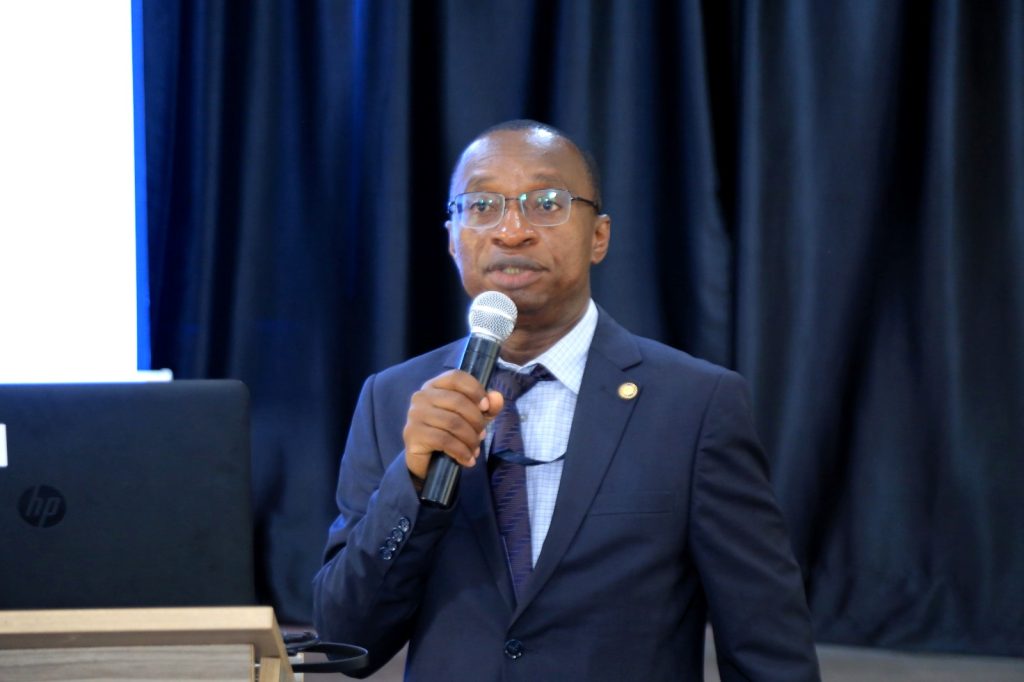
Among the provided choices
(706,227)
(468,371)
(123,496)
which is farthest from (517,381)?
(706,227)

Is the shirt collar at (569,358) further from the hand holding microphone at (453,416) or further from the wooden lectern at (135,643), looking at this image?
the wooden lectern at (135,643)

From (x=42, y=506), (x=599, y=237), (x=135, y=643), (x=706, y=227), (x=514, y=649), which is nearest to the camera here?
(x=135, y=643)

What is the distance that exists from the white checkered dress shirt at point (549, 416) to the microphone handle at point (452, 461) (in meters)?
0.31

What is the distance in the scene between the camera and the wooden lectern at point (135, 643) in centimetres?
112

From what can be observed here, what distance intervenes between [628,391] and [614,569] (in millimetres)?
284

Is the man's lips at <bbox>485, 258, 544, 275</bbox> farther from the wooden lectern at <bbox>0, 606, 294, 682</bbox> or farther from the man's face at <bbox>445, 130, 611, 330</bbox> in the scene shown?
the wooden lectern at <bbox>0, 606, 294, 682</bbox>

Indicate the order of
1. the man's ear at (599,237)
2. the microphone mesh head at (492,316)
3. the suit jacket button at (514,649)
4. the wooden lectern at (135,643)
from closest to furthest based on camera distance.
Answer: the wooden lectern at (135,643) → the microphone mesh head at (492,316) → the suit jacket button at (514,649) → the man's ear at (599,237)

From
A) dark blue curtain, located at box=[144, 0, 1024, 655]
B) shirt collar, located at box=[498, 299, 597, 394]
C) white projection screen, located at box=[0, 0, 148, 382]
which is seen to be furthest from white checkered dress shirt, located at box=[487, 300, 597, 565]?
white projection screen, located at box=[0, 0, 148, 382]

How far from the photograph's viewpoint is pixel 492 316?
168cm

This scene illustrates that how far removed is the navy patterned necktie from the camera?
1.87 meters

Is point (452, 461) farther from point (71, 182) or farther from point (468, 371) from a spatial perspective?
point (71, 182)

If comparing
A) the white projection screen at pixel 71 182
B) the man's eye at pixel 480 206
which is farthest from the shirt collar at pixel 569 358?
the white projection screen at pixel 71 182

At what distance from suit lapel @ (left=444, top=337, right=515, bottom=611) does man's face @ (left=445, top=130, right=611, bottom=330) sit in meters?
0.18

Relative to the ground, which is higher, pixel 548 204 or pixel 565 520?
pixel 548 204
